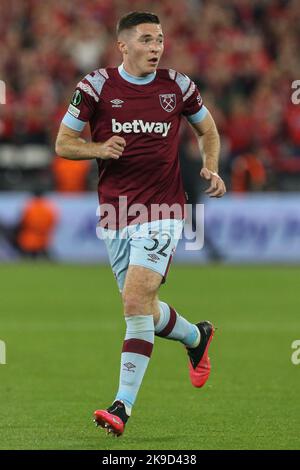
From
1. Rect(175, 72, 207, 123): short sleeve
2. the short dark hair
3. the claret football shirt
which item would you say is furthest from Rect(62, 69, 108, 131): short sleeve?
Rect(175, 72, 207, 123): short sleeve

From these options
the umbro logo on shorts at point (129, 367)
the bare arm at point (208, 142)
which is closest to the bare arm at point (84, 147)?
the bare arm at point (208, 142)

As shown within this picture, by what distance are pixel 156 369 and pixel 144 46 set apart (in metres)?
3.43

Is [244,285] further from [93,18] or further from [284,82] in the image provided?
[93,18]

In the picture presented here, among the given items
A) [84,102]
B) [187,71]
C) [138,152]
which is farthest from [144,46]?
[187,71]

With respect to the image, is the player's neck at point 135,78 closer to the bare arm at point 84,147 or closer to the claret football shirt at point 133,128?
the claret football shirt at point 133,128

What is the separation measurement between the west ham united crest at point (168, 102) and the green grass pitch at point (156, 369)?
6.30ft

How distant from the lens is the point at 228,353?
10828 millimetres

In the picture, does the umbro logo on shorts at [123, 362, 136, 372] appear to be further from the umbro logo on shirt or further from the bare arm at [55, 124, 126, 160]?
the umbro logo on shirt

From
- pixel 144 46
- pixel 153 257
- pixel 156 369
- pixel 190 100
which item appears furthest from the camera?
pixel 156 369

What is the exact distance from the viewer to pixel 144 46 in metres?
7.36

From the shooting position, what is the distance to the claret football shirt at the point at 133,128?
24.2 ft

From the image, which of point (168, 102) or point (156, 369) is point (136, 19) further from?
point (156, 369)

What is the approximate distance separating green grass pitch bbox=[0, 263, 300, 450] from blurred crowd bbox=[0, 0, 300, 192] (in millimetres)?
3522
